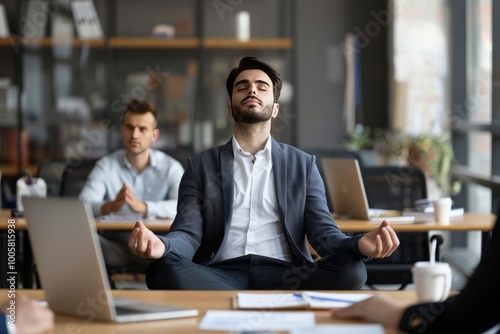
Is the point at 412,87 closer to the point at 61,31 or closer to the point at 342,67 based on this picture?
the point at 342,67

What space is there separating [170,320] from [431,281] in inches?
25.7

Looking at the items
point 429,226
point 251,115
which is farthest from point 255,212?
point 429,226

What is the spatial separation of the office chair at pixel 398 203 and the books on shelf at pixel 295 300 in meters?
2.32

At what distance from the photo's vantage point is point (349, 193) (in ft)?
14.1

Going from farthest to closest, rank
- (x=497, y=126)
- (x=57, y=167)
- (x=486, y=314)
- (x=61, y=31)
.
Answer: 1. (x=61, y=31)
2. (x=497, y=126)
3. (x=57, y=167)
4. (x=486, y=314)

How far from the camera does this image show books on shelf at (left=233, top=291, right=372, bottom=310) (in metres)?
2.12

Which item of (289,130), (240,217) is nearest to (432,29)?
(289,130)

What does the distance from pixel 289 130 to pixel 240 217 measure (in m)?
4.51

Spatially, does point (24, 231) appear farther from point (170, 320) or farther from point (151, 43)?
point (151, 43)

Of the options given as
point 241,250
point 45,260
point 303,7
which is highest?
point 303,7

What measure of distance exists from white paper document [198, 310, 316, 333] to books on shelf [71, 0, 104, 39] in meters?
6.02

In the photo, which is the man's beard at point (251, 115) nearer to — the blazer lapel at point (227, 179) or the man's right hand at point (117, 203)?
the blazer lapel at point (227, 179)

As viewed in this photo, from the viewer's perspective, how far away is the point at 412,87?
7.31m

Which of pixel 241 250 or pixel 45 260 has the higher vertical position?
pixel 45 260
